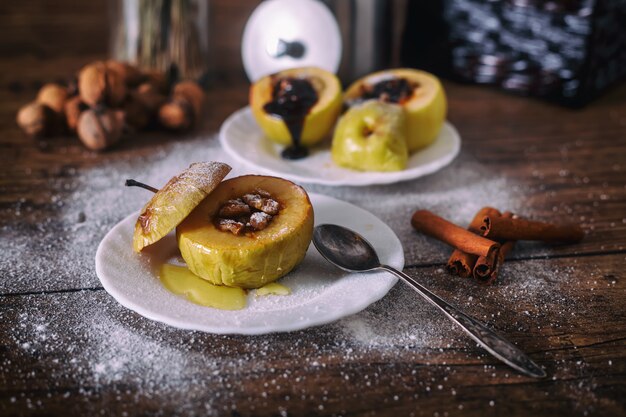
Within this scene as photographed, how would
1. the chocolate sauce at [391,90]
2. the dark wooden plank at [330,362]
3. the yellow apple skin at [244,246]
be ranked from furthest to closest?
the chocolate sauce at [391,90] < the yellow apple skin at [244,246] < the dark wooden plank at [330,362]

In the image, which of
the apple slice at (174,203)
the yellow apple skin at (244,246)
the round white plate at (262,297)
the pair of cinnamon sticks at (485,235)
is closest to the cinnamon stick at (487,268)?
the pair of cinnamon sticks at (485,235)

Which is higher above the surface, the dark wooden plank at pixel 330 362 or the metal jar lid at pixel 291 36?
the metal jar lid at pixel 291 36

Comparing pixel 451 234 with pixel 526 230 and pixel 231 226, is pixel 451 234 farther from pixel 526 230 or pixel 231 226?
pixel 231 226

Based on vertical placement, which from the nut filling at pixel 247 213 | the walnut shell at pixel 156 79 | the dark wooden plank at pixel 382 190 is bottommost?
the dark wooden plank at pixel 382 190

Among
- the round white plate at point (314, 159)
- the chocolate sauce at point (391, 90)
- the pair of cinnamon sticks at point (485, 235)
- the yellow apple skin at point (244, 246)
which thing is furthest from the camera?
the chocolate sauce at point (391, 90)

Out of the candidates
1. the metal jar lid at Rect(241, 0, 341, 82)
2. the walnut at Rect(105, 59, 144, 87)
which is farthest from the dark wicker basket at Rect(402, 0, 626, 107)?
the walnut at Rect(105, 59, 144, 87)

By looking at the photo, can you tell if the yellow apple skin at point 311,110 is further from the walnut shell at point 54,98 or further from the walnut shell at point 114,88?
the walnut shell at point 54,98
